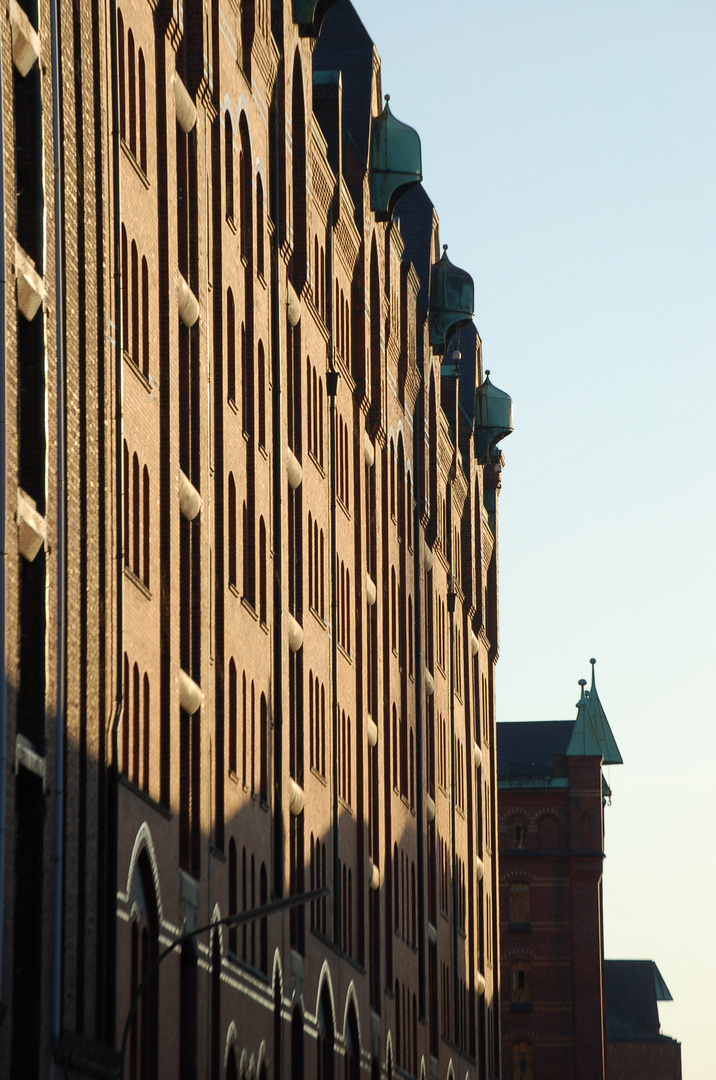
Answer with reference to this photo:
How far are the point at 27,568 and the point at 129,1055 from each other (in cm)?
838

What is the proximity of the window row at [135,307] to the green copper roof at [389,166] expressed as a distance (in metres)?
25.5

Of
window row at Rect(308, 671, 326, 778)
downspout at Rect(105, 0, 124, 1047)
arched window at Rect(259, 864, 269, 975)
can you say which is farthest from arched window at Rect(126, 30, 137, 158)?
window row at Rect(308, 671, 326, 778)

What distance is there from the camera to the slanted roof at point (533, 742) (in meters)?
110

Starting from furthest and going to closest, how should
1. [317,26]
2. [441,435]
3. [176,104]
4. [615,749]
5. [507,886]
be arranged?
1. [615,749]
2. [507,886]
3. [441,435]
4. [317,26]
5. [176,104]

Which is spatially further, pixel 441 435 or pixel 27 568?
pixel 441 435

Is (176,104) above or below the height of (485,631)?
below

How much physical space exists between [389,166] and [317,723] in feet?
60.2

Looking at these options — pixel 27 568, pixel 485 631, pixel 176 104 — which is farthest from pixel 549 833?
pixel 27 568

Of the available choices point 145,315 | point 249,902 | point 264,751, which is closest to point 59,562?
point 145,315

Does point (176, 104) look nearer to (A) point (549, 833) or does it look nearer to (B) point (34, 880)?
(B) point (34, 880)

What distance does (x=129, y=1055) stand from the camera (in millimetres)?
31484

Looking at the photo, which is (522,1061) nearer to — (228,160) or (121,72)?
(228,160)

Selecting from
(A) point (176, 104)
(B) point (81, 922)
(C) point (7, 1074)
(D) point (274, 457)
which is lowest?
(C) point (7, 1074)

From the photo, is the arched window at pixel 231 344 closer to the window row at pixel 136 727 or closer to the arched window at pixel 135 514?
the arched window at pixel 135 514
